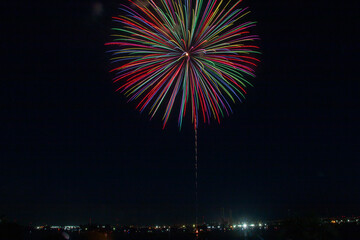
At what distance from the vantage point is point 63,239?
2091 centimetres

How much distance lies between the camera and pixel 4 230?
103 feet

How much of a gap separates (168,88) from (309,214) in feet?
43.2

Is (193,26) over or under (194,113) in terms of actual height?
over

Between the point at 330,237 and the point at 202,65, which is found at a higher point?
the point at 202,65

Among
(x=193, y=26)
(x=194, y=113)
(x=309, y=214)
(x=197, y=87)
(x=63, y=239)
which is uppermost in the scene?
(x=193, y=26)

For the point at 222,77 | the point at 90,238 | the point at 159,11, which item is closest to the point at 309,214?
the point at 222,77

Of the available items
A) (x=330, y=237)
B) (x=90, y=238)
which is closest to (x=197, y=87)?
(x=330, y=237)

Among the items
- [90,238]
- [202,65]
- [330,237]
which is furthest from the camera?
[90,238]

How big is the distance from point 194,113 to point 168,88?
286 cm

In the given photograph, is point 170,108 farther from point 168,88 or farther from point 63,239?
point 63,239

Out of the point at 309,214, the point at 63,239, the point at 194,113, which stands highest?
the point at 194,113

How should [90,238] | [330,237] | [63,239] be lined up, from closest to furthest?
[63,239], [330,237], [90,238]

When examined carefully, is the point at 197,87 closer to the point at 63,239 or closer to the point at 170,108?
the point at 170,108

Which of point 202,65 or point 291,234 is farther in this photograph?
point 202,65
